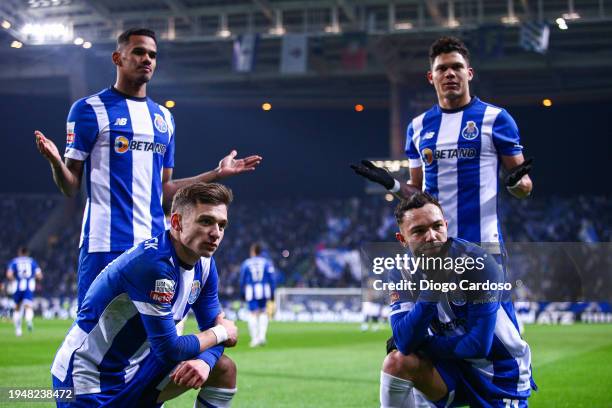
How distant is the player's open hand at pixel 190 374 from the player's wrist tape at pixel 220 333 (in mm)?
220

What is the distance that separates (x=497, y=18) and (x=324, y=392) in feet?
67.1

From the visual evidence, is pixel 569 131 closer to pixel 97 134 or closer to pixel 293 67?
pixel 293 67

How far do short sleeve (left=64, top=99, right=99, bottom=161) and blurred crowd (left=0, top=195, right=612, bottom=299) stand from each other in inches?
1032

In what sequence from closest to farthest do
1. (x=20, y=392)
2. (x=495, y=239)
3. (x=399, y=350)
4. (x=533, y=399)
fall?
(x=399, y=350)
(x=495, y=239)
(x=20, y=392)
(x=533, y=399)

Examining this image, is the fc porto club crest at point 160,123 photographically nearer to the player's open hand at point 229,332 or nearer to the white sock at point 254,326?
the player's open hand at point 229,332

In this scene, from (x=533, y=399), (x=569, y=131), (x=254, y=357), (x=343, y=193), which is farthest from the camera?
(x=343, y=193)

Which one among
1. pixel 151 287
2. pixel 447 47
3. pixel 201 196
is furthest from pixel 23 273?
pixel 201 196

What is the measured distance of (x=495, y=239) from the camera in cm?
473

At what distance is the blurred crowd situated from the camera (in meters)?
31.7

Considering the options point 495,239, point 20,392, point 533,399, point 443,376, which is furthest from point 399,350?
point 533,399

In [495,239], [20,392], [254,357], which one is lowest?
[254,357]

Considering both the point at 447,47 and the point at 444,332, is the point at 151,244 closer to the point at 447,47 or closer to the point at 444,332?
the point at 444,332

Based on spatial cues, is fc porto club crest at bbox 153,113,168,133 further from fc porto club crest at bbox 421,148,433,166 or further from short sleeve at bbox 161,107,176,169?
Answer: fc porto club crest at bbox 421,148,433,166

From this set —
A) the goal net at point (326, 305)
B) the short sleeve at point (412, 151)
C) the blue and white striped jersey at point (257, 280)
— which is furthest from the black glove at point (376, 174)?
the goal net at point (326, 305)
